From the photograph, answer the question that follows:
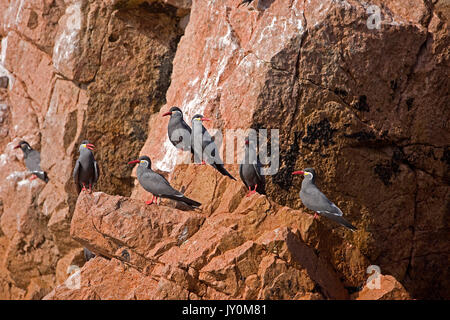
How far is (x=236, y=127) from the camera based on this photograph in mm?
10719

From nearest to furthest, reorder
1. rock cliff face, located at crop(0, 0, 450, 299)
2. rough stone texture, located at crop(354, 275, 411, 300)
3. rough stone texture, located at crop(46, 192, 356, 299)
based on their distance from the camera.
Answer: rough stone texture, located at crop(46, 192, 356, 299) → rough stone texture, located at crop(354, 275, 411, 300) → rock cliff face, located at crop(0, 0, 450, 299)

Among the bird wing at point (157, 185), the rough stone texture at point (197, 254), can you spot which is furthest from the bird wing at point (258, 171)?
the bird wing at point (157, 185)

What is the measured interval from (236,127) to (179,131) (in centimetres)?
114

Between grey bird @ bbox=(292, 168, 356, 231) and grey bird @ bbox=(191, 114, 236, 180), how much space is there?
1.34 meters

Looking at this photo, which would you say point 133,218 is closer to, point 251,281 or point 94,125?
point 251,281

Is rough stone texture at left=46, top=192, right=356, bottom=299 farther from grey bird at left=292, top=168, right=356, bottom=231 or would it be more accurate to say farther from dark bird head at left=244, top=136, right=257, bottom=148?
dark bird head at left=244, top=136, right=257, bottom=148

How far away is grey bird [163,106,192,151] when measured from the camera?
1098cm

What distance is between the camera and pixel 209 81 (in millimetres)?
11688

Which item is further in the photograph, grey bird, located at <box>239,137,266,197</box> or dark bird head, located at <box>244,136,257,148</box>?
dark bird head, located at <box>244,136,257,148</box>

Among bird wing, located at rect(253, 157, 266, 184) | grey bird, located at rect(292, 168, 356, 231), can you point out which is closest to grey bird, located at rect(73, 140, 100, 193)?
bird wing, located at rect(253, 157, 266, 184)

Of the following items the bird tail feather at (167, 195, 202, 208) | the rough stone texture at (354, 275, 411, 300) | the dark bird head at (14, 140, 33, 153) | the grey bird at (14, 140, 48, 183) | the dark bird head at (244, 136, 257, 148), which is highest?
the dark bird head at (244, 136, 257, 148)

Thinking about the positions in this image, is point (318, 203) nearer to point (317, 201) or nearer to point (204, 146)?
point (317, 201)

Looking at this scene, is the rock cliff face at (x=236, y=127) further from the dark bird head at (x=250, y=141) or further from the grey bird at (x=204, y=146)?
the grey bird at (x=204, y=146)

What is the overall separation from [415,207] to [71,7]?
34.2ft
